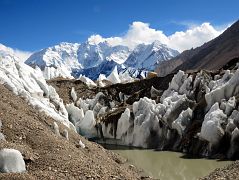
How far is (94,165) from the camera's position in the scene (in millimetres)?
22438

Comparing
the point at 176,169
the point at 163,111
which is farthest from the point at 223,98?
the point at 176,169

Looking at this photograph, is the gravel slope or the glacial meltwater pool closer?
the gravel slope

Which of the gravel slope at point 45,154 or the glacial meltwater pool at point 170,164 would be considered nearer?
the gravel slope at point 45,154

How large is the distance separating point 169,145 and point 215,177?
3065 centimetres

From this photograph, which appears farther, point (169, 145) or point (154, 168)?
point (169, 145)

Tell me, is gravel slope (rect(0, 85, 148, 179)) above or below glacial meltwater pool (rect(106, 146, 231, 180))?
above

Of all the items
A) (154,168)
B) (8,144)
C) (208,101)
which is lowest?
(154,168)

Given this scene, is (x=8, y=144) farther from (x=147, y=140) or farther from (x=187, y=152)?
(x=147, y=140)

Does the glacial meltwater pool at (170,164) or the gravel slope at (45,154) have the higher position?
the gravel slope at (45,154)

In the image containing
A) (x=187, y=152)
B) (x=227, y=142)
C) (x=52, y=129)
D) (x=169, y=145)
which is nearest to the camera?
(x=52, y=129)

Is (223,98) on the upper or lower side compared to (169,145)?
upper

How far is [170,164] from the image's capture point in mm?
40875

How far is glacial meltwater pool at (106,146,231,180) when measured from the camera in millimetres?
35719

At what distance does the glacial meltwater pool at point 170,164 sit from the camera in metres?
35.7
